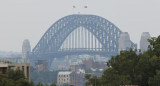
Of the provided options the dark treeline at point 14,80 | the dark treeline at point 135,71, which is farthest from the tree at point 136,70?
the dark treeline at point 14,80

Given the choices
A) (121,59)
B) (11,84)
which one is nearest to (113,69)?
(121,59)

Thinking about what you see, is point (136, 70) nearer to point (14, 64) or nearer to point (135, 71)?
point (135, 71)

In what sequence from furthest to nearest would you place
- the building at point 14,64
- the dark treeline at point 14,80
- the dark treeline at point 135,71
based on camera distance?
1. the building at point 14,64
2. the dark treeline at point 135,71
3. the dark treeline at point 14,80

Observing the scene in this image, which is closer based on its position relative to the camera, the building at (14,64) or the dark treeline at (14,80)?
the dark treeline at (14,80)

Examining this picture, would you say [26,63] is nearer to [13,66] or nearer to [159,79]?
[13,66]

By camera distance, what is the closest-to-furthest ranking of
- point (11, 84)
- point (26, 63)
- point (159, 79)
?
point (11, 84) < point (159, 79) < point (26, 63)

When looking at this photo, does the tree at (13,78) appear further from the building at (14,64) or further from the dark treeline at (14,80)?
the building at (14,64)

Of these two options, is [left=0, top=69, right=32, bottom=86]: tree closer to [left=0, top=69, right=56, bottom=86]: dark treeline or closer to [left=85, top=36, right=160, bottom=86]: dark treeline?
[left=0, top=69, right=56, bottom=86]: dark treeline

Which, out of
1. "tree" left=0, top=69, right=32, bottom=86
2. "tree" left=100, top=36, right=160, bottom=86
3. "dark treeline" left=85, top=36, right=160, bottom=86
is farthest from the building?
"tree" left=100, top=36, right=160, bottom=86

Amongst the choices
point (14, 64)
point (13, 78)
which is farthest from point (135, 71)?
point (13, 78)
